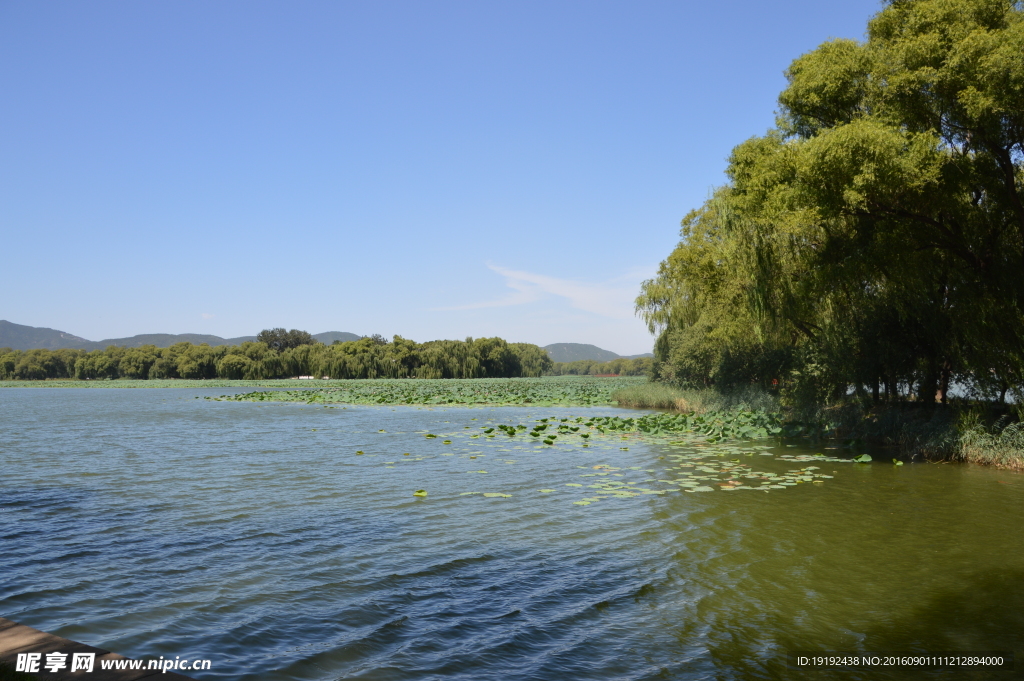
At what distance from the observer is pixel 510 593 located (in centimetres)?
631

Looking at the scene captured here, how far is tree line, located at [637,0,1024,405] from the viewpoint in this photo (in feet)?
39.0

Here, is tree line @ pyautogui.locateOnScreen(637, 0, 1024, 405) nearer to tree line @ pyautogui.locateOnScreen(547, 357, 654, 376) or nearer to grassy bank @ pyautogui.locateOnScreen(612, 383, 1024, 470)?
grassy bank @ pyautogui.locateOnScreen(612, 383, 1024, 470)

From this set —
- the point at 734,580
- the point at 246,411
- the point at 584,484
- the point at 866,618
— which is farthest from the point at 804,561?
the point at 246,411

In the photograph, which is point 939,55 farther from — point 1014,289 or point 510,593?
point 510,593

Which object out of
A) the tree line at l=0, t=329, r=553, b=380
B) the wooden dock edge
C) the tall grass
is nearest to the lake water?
the tall grass

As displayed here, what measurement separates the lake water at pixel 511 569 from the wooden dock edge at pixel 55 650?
931mm

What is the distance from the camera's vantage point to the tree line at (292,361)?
95125 mm

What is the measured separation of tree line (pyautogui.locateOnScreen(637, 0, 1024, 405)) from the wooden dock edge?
1240 centimetres

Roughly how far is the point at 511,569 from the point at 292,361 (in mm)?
96232

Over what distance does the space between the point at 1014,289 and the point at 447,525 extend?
452 inches

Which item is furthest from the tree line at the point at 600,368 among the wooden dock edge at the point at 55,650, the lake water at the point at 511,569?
the wooden dock edge at the point at 55,650

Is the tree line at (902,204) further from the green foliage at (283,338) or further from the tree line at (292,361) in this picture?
the green foliage at (283,338)

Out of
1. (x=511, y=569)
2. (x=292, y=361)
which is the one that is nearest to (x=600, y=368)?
(x=292, y=361)

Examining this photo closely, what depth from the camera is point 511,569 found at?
7035mm
